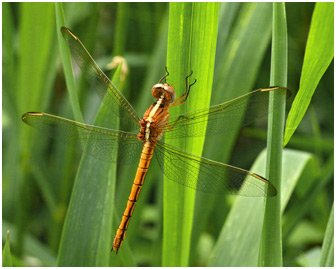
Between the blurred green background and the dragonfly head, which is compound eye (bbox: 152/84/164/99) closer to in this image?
the dragonfly head

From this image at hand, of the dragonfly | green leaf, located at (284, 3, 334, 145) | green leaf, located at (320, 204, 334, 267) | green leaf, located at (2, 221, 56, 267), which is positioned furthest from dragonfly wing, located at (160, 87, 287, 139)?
green leaf, located at (2, 221, 56, 267)

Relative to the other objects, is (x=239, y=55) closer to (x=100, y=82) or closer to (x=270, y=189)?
(x=100, y=82)

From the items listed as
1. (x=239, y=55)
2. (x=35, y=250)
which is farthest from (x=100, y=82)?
(x=35, y=250)

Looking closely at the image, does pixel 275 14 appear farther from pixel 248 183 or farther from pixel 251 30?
pixel 251 30

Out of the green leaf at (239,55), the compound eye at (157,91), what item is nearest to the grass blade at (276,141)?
the compound eye at (157,91)

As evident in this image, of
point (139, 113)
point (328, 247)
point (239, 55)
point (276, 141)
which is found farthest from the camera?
point (139, 113)

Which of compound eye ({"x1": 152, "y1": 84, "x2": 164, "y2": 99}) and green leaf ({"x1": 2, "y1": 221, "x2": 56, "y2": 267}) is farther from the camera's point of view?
green leaf ({"x1": 2, "y1": 221, "x2": 56, "y2": 267})

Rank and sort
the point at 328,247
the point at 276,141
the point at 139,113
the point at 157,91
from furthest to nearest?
the point at 139,113 → the point at 157,91 → the point at 328,247 → the point at 276,141

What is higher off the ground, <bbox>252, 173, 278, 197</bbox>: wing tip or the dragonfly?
the dragonfly
